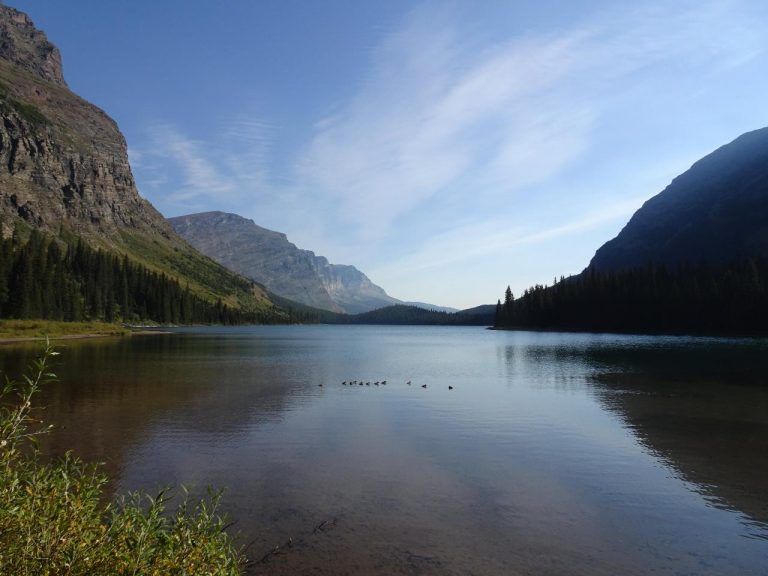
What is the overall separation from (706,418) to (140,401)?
138 ft

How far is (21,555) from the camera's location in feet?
27.1

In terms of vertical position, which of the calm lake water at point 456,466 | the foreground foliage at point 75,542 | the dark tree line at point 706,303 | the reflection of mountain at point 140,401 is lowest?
the calm lake water at point 456,466

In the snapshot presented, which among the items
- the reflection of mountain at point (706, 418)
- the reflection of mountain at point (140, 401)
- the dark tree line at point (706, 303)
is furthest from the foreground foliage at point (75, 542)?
the dark tree line at point (706, 303)

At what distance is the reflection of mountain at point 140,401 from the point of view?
27.7 metres

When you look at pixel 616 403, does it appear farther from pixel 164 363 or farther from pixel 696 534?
pixel 164 363

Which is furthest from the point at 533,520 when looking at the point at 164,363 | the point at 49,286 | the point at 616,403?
the point at 49,286

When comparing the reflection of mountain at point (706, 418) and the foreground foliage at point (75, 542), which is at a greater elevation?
the foreground foliage at point (75, 542)

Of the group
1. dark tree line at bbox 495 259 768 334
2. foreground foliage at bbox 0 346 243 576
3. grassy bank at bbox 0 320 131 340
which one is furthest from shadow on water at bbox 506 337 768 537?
dark tree line at bbox 495 259 768 334

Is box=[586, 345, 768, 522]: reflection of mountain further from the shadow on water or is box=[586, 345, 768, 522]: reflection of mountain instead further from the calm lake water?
the calm lake water

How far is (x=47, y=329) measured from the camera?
11512cm

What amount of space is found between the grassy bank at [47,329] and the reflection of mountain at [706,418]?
94968 millimetres

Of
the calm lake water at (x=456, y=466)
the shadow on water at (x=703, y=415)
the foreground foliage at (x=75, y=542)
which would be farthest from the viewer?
the shadow on water at (x=703, y=415)

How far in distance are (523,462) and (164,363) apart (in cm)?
5983

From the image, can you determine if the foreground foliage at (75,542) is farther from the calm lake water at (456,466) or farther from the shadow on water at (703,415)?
the shadow on water at (703,415)
